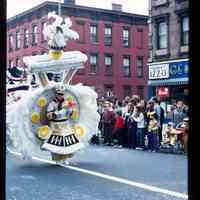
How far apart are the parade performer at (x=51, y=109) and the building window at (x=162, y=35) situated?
49.5 feet

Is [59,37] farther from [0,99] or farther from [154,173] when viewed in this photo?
[0,99]

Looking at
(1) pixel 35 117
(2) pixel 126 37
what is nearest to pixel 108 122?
(1) pixel 35 117

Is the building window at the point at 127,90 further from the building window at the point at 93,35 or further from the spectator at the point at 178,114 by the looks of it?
the spectator at the point at 178,114

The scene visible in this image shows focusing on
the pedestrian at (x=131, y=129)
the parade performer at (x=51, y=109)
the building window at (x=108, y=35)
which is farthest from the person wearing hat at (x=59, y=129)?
the building window at (x=108, y=35)

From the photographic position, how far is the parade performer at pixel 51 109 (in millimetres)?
10148

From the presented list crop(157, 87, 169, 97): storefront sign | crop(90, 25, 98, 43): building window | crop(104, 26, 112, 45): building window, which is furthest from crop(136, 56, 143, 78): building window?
crop(157, 87, 169, 97): storefront sign

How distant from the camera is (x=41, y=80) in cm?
1041

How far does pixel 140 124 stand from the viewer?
14.2 m

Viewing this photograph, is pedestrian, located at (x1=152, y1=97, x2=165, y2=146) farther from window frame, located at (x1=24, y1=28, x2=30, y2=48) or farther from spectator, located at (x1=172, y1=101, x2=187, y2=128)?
window frame, located at (x1=24, y1=28, x2=30, y2=48)

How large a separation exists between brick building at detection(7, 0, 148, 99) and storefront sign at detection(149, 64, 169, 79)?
46.7 feet

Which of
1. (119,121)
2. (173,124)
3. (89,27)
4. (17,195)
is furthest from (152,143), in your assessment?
A: (89,27)

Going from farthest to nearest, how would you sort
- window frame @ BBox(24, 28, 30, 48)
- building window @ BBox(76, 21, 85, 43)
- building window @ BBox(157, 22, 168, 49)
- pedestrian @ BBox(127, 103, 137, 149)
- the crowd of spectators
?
window frame @ BBox(24, 28, 30, 48) < building window @ BBox(76, 21, 85, 43) < building window @ BBox(157, 22, 168, 49) < pedestrian @ BBox(127, 103, 137, 149) < the crowd of spectators

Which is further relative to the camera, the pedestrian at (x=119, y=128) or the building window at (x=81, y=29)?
the building window at (x=81, y=29)

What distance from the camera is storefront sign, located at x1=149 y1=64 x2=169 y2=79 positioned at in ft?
80.8
